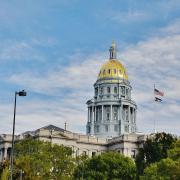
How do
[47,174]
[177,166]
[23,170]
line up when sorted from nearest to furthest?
[177,166] < [23,170] < [47,174]

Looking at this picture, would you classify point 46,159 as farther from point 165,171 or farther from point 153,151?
point 165,171

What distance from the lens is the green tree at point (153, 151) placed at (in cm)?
10875

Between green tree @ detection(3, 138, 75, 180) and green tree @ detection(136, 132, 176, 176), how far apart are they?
13.8 meters

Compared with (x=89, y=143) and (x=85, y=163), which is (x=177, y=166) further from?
(x=89, y=143)

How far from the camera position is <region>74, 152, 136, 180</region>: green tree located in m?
110

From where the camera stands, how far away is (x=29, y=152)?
118 meters

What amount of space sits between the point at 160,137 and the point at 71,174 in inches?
750

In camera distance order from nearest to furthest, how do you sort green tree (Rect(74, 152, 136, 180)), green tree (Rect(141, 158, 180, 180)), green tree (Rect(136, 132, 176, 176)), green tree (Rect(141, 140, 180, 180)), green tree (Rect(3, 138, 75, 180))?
1. green tree (Rect(141, 158, 180, 180))
2. green tree (Rect(141, 140, 180, 180))
3. green tree (Rect(3, 138, 75, 180))
4. green tree (Rect(136, 132, 176, 176))
5. green tree (Rect(74, 152, 136, 180))

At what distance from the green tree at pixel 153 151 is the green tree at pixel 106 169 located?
2.17m

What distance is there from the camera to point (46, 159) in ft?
363

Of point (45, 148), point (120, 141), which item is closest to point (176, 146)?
point (45, 148)

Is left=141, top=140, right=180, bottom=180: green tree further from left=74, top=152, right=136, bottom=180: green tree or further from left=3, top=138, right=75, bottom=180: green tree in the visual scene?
left=3, top=138, right=75, bottom=180: green tree

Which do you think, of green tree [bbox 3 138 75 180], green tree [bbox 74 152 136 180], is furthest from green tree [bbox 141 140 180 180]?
green tree [bbox 3 138 75 180]

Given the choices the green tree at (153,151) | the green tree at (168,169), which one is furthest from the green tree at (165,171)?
the green tree at (153,151)
